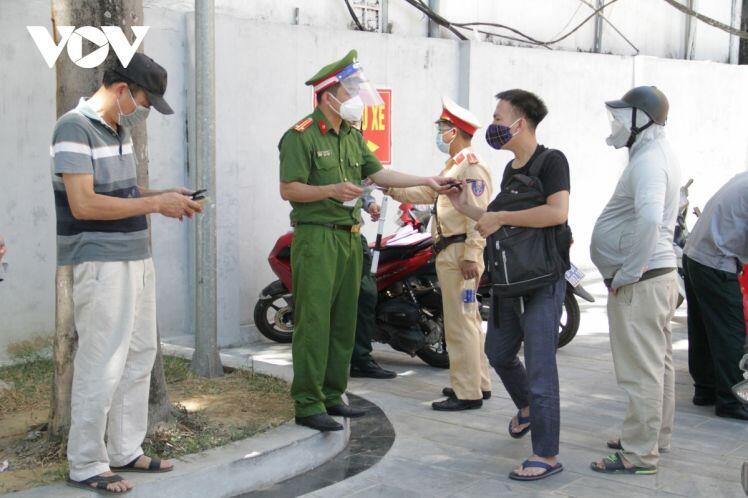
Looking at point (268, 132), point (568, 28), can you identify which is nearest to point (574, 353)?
point (268, 132)

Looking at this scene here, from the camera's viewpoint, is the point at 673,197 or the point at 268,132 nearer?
the point at 673,197

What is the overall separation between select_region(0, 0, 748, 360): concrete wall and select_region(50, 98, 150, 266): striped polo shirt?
7.20 ft

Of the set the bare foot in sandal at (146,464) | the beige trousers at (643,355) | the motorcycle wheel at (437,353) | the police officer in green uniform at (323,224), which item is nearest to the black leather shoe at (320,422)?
the police officer in green uniform at (323,224)

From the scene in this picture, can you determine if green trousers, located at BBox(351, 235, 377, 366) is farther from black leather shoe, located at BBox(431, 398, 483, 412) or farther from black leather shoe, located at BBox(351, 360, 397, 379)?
black leather shoe, located at BBox(431, 398, 483, 412)

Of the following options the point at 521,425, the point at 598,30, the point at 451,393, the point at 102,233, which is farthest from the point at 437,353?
the point at 598,30

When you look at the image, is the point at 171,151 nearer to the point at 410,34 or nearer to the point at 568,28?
the point at 410,34

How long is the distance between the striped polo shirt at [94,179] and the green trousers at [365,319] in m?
2.89

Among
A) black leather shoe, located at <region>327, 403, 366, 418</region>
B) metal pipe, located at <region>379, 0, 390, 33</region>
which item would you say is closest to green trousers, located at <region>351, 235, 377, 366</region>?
black leather shoe, located at <region>327, 403, 366, 418</region>

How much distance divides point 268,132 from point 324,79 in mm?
2882

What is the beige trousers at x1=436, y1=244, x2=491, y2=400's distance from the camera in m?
6.04

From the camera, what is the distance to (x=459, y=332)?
607cm

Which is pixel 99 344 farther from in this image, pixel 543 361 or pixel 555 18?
pixel 555 18

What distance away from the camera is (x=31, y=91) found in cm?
682

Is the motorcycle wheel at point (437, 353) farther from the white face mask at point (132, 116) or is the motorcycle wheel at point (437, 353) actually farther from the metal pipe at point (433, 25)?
the metal pipe at point (433, 25)
